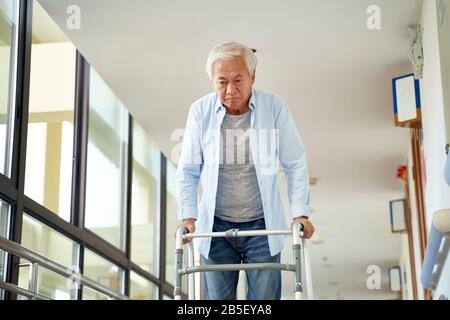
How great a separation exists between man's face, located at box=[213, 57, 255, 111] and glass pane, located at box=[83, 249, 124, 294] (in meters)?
2.70

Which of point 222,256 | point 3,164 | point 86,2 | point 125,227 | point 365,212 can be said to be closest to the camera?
point 222,256

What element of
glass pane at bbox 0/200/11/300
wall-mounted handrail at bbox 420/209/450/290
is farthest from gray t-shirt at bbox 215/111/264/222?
glass pane at bbox 0/200/11/300

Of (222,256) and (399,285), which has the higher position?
(399,285)

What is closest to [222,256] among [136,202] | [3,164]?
[3,164]

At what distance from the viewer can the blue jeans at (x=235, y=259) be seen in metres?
2.54

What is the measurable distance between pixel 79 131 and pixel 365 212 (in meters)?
4.65

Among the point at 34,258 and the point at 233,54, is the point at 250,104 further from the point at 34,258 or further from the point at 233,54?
the point at 34,258

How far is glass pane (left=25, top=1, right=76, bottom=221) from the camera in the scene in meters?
4.37

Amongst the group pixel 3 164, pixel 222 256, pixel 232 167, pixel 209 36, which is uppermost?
pixel 209 36

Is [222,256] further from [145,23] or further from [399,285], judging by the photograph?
[399,285]

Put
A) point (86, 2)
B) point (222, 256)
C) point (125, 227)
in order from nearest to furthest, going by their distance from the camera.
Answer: point (222, 256)
point (86, 2)
point (125, 227)

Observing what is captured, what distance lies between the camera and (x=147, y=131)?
6297mm

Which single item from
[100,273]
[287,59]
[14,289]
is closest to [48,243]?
[100,273]

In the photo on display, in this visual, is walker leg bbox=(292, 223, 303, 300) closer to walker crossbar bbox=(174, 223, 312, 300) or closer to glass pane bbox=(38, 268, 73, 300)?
walker crossbar bbox=(174, 223, 312, 300)
